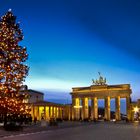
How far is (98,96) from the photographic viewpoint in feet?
462

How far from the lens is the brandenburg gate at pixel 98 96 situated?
136000mm

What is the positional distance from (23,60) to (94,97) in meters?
94.4

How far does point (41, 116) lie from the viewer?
131500mm

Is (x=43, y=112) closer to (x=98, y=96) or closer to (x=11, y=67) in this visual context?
(x=98, y=96)

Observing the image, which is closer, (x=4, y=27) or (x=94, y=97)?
(x=4, y=27)

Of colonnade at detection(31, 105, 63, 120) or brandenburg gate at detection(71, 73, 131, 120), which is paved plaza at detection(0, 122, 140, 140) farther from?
brandenburg gate at detection(71, 73, 131, 120)

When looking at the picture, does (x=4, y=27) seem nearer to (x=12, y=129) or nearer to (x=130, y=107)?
(x=12, y=129)

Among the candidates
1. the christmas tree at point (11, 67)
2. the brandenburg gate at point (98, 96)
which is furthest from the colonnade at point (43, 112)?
the christmas tree at point (11, 67)

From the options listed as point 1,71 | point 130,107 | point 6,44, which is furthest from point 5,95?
point 130,107

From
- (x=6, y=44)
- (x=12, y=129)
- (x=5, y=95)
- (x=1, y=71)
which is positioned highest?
(x=6, y=44)

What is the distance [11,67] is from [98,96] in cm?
9527

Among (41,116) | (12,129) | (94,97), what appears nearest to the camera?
(12,129)

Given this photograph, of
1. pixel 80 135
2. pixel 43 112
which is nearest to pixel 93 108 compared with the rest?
pixel 43 112

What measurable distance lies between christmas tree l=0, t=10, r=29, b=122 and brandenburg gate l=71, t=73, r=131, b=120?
85.4 m
